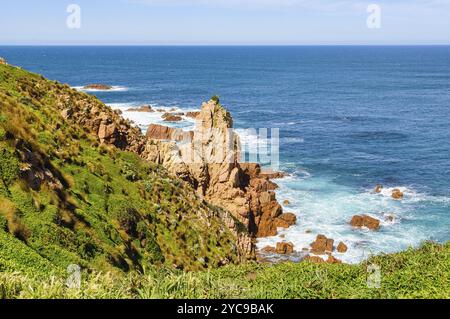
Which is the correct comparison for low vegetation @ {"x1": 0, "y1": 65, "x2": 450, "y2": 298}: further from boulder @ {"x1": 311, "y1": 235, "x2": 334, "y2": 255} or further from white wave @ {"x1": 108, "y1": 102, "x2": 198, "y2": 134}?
white wave @ {"x1": 108, "y1": 102, "x2": 198, "y2": 134}

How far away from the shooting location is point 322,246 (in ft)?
156

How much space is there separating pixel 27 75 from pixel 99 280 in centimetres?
3254

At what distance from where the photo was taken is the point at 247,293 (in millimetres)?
18016

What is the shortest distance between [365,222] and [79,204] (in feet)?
122

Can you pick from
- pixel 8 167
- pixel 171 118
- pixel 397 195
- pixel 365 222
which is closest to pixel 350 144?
pixel 397 195

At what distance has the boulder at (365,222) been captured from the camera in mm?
53062

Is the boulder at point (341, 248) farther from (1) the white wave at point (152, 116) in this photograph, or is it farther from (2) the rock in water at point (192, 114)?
(2) the rock in water at point (192, 114)

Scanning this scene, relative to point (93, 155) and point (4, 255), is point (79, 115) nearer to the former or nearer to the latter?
point (93, 155)

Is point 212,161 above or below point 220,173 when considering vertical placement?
above

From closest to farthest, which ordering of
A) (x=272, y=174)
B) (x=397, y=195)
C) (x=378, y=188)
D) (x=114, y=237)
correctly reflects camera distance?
(x=114, y=237) < (x=397, y=195) < (x=378, y=188) < (x=272, y=174)

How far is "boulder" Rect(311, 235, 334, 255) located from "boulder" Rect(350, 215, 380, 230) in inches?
270

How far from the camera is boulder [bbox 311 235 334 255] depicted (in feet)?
156

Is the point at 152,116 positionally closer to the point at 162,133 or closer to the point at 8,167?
the point at 162,133

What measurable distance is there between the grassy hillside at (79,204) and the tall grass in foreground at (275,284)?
3559mm
